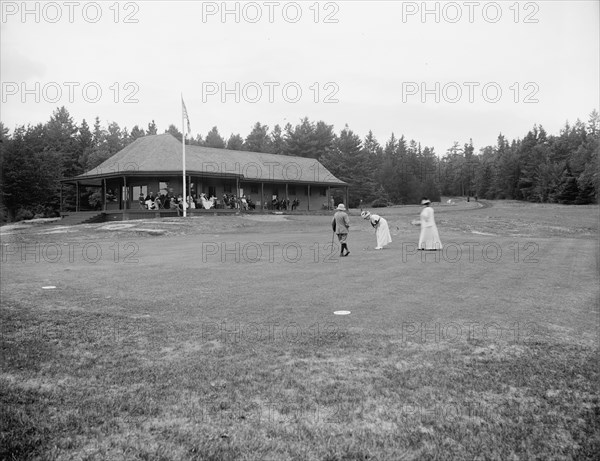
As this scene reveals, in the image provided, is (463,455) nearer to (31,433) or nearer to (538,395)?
(538,395)

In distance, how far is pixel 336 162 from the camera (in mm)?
78938

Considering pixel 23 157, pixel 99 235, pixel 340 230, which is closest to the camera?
pixel 340 230

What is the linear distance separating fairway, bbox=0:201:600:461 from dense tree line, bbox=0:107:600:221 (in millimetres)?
51586

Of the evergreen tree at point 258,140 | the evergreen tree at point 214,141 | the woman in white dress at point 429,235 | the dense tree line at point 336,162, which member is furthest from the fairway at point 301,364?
the evergreen tree at point 258,140

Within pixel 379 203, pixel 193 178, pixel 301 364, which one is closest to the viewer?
pixel 301 364

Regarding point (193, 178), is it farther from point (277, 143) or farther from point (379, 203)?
point (277, 143)

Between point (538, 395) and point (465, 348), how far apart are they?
1.48 meters

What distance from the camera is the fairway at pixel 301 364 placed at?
13.6 ft

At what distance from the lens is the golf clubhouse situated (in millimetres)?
41031

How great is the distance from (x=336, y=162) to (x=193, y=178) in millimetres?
38105

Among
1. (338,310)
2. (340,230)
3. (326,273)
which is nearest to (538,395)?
(338,310)

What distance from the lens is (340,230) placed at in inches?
682

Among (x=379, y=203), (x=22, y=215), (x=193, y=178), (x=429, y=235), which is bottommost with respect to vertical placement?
(x=429, y=235)

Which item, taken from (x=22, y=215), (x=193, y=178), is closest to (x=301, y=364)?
(x=193, y=178)
